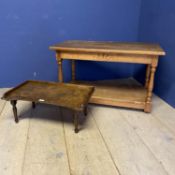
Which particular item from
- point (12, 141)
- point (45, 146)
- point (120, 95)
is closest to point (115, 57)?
point (120, 95)

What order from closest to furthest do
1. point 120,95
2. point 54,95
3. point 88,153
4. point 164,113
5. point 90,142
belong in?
1. point 88,153
2. point 90,142
3. point 54,95
4. point 164,113
5. point 120,95

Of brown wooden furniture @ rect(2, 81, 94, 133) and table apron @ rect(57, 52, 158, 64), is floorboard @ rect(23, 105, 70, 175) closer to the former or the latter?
brown wooden furniture @ rect(2, 81, 94, 133)

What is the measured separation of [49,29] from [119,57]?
948 mm

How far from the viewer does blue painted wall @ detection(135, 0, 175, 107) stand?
1.84m

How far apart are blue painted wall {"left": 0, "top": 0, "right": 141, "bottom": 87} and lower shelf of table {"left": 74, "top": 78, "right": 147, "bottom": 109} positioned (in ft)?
1.60

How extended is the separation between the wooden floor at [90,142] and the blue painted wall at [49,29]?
0.60 m

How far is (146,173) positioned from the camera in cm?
108

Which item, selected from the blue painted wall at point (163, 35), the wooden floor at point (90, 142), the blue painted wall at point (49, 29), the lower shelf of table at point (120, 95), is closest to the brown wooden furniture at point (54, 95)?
the wooden floor at point (90, 142)

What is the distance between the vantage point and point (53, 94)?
5.11 ft

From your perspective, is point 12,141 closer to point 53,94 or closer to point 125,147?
point 53,94

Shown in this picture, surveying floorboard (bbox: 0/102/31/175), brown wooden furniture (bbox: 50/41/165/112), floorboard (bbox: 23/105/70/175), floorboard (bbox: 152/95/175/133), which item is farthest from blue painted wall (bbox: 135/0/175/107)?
floorboard (bbox: 0/102/31/175)

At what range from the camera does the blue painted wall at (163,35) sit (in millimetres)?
1837

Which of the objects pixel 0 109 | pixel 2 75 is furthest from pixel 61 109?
pixel 2 75

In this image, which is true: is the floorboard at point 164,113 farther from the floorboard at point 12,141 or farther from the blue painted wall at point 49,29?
the floorboard at point 12,141
